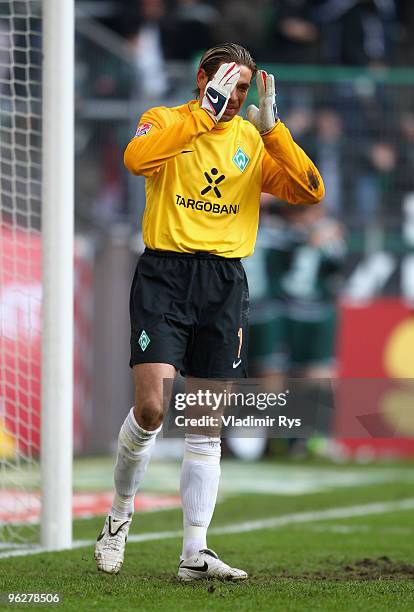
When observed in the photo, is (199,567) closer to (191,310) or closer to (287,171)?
(191,310)

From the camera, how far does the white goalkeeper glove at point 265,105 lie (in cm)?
575

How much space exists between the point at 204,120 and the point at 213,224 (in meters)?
0.47

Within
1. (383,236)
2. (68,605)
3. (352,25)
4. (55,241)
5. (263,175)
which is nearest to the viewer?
(68,605)

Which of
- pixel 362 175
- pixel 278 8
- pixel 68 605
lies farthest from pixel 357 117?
pixel 68 605

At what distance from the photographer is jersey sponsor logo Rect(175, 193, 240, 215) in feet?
19.1

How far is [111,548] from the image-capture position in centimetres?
598

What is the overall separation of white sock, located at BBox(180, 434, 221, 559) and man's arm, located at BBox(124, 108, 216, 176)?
3.94 feet

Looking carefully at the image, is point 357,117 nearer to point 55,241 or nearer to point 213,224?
point 55,241

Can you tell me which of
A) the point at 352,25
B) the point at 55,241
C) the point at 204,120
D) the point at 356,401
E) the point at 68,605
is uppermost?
the point at 352,25

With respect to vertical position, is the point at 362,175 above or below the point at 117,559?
above

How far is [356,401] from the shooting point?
6605 mm

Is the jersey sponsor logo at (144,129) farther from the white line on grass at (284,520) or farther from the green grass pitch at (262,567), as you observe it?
the white line on grass at (284,520)

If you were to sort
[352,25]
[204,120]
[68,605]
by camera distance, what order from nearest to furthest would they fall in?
[68,605] → [204,120] → [352,25]

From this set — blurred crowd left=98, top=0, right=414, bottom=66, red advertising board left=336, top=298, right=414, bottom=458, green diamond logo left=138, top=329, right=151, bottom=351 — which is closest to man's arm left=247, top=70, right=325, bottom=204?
green diamond logo left=138, top=329, right=151, bottom=351
